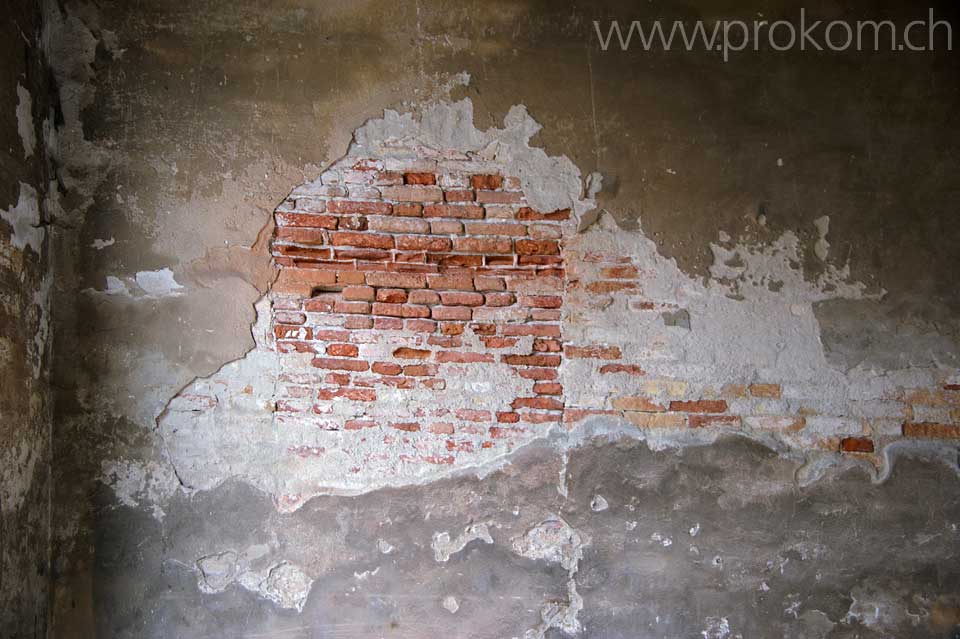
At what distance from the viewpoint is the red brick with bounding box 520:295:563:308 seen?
2607mm

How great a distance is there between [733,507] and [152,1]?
9.91ft

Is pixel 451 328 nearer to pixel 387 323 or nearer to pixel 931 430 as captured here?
pixel 387 323

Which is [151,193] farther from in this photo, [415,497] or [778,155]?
[778,155]

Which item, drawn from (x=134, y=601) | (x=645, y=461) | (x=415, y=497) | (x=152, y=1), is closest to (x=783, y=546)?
(x=645, y=461)

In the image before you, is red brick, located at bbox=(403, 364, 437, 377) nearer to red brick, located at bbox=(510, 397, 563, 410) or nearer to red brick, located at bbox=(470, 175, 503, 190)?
red brick, located at bbox=(510, 397, 563, 410)

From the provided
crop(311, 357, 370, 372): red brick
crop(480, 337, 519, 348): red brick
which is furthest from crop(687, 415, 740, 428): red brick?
crop(311, 357, 370, 372): red brick

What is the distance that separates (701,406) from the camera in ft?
8.46

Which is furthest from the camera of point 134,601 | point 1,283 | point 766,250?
point 766,250

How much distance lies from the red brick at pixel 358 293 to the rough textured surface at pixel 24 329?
1118mm

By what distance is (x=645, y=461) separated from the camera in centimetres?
256

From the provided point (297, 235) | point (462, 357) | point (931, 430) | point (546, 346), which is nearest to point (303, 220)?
point (297, 235)

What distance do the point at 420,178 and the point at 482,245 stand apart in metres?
0.36

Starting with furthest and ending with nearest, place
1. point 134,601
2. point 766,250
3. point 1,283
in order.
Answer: point 766,250 < point 134,601 < point 1,283

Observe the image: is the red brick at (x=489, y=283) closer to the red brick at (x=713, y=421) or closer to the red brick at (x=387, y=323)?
the red brick at (x=387, y=323)
